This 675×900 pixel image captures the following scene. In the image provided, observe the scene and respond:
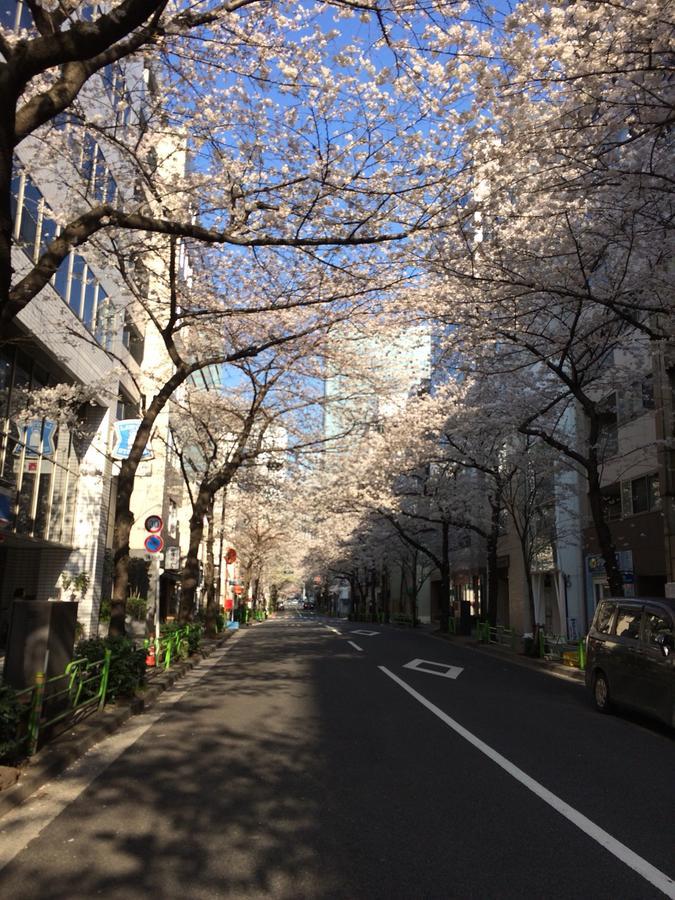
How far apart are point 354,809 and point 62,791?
2.54 metres

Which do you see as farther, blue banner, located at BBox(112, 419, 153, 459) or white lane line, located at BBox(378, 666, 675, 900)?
blue banner, located at BBox(112, 419, 153, 459)

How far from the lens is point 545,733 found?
8.86 metres

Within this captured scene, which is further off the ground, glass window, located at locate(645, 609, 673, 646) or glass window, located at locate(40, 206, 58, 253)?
glass window, located at locate(40, 206, 58, 253)

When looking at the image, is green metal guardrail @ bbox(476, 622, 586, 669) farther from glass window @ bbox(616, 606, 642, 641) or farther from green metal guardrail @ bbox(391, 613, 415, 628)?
green metal guardrail @ bbox(391, 613, 415, 628)

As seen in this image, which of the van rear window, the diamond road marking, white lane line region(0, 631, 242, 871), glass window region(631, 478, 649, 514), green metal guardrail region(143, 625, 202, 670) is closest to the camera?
white lane line region(0, 631, 242, 871)

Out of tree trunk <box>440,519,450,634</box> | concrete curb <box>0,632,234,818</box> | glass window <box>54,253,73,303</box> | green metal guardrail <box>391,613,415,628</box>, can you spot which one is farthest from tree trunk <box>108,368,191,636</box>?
green metal guardrail <box>391,613,415,628</box>

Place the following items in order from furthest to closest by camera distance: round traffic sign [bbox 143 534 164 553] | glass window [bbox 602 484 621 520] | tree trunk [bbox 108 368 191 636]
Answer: glass window [bbox 602 484 621 520] → round traffic sign [bbox 143 534 164 553] → tree trunk [bbox 108 368 191 636]

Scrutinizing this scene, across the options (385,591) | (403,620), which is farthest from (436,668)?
(385,591)

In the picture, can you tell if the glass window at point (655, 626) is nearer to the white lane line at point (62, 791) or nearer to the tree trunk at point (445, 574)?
the white lane line at point (62, 791)

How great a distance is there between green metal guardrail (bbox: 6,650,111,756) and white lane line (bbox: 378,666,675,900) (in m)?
4.50

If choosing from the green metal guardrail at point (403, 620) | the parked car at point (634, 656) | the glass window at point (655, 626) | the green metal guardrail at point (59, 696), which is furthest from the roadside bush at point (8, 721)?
the green metal guardrail at point (403, 620)

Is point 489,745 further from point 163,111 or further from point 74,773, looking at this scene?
point 163,111

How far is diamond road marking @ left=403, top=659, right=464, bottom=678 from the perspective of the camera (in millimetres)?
15533

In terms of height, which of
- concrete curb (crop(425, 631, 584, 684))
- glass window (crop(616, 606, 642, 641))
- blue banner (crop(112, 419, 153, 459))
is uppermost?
blue banner (crop(112, 419, 153, 459))
